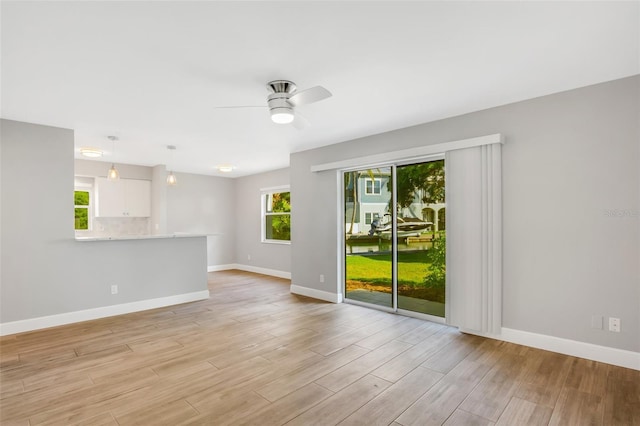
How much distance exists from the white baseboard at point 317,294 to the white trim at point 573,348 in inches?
87.1

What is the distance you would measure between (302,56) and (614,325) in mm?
3562

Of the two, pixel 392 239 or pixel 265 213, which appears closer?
pixel 392 239

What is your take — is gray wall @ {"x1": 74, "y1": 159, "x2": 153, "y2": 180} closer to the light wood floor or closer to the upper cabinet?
the upper cabinet

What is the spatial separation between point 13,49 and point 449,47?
10.4 feet

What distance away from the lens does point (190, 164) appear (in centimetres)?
682

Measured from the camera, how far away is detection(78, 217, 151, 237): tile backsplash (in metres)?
6.65

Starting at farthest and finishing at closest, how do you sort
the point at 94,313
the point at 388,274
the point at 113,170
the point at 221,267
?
1. the point at 221,267
2. the point at 113,170
3. the point at 388,274
4. the point at 94,313

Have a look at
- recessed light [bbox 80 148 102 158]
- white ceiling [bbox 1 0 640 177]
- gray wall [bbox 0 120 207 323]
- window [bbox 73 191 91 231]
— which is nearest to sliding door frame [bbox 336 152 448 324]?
white ceiling [bbox 1 0 640 177]

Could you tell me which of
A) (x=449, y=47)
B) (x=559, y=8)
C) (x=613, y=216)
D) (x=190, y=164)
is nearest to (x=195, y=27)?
(x=449, y=47)

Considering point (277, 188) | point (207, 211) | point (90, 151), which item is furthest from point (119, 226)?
point (277, 188)

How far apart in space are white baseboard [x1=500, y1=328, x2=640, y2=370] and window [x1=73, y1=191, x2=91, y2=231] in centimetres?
778

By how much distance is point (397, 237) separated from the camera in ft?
14.7

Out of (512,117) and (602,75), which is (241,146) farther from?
(602,75)

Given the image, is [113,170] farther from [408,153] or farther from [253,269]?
[408,153]
